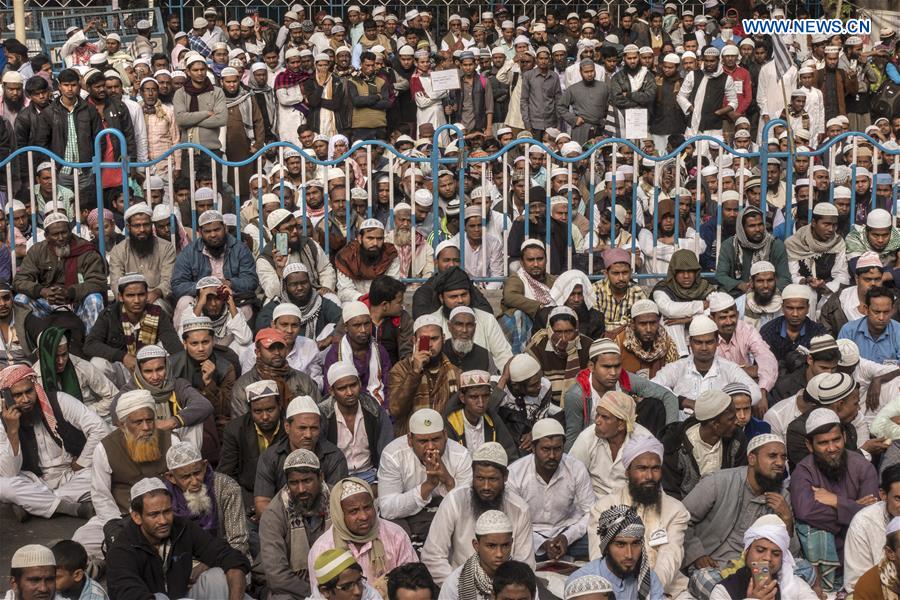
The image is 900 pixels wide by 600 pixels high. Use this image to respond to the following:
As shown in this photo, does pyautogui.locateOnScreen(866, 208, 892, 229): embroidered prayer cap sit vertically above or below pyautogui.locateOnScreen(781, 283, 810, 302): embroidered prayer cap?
above

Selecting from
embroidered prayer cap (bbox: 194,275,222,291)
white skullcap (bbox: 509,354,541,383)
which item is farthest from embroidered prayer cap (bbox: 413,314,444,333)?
embroidered prayer cap (bbox: 194,275,222,291)

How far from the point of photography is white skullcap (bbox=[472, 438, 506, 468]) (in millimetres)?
8367

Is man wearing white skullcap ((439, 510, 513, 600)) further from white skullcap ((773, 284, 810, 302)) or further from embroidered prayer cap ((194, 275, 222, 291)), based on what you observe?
white skullcap ((773, 284, 810, 302))

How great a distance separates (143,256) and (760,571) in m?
5.23

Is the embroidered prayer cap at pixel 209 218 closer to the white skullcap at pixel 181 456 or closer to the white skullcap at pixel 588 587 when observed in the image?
the white skullcap at pixel 181 456

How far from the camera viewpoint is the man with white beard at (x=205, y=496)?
838 cm

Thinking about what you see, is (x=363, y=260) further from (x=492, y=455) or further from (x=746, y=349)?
(x=492, y=455)

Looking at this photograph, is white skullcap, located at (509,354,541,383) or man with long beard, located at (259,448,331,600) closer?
man with long beard, located at (259,448,331,600)

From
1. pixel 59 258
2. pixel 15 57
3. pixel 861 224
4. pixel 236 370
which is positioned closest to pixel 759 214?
pixel 861 224

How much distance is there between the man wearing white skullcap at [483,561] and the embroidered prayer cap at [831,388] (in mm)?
2426

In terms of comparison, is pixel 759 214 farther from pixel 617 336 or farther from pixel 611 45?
pixel 611 45

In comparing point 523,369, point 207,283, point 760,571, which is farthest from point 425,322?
point 760,571

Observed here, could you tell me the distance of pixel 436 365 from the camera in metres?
9.83

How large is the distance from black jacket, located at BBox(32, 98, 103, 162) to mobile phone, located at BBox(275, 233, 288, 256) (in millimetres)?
2835
